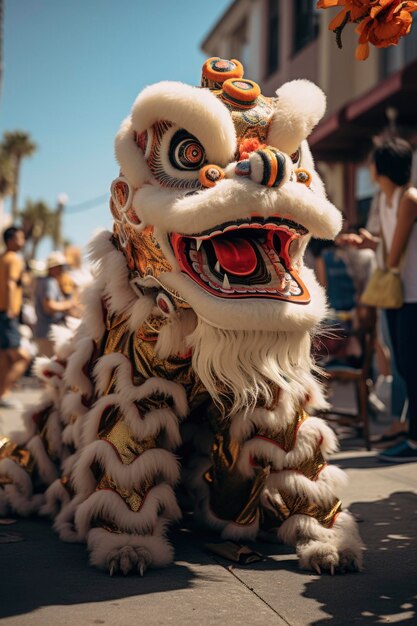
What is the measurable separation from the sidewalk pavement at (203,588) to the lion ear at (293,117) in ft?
4.90

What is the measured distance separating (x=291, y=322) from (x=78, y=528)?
3.54 feet

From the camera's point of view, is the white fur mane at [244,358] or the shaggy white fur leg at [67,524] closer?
the white fur mane at [244,358]

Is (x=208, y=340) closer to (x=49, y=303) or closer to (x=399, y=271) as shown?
(x=399, y=271)

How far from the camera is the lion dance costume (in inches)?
101

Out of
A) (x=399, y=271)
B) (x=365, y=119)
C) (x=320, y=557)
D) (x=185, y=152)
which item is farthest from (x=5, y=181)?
(x=320, y=557)

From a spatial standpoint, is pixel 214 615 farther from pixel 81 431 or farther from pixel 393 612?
pixel 81 431

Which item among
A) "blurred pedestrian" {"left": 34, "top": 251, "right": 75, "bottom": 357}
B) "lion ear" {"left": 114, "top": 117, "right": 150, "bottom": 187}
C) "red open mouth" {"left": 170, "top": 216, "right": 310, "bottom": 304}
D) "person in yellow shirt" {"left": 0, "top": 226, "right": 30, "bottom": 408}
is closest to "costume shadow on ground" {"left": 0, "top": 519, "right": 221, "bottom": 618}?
"red open mouth" {"left": 170, "top": 216, "right": 310, "bottom": 304}

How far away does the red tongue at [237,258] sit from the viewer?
2613mm

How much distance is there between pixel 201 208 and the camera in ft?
8.20

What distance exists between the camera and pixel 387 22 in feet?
7.41

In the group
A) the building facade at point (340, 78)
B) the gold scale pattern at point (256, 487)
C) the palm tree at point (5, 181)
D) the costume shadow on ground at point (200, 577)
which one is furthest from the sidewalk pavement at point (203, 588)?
the palm tree at point (5, 181)

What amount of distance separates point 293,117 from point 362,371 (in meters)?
2.92

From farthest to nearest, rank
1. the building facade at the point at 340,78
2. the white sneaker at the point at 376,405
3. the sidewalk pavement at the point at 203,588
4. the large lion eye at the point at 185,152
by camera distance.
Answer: the building facade at the point at 340,78 → the white sneaker at the point at 376,405 → the large lion eye at the point at 185,152 → the sidewalk pavement at the point at 203,588

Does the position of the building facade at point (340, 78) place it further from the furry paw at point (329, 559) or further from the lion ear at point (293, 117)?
the furry paw at point (329, 559)
